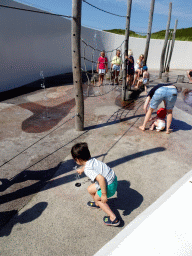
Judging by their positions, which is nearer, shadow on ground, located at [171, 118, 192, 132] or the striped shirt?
the striped shirt

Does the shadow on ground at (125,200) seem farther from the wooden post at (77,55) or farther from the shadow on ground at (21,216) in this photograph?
the wooden post at (77,55)

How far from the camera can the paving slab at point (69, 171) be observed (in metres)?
2.28

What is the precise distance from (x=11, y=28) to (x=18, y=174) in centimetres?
728

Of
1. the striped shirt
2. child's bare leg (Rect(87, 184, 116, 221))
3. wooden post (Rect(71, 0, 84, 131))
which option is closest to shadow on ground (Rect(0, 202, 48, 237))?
child's bare leg (Rect(87, 184, 116, 221))

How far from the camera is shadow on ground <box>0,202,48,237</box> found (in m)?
2.34

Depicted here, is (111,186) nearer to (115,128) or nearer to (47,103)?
(115,128)

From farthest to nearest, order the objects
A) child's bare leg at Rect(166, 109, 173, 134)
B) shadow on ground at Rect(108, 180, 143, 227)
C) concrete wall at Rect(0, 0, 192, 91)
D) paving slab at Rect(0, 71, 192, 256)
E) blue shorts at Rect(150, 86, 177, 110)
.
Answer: concrete wall at Rect(0, 0, 192, 91) < child's bare leg at Rect(166, 109, 173, 134) < blue shorts at Rect(150, 86, 177, 110) < shadow on ground at Rect(108, 180, 143, 227) < paving slab at Rect(0, 71, 192, 256)

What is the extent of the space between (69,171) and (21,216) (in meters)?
1.08

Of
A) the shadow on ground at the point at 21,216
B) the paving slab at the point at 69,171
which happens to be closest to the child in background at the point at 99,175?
the paving slab at the point at 69,171

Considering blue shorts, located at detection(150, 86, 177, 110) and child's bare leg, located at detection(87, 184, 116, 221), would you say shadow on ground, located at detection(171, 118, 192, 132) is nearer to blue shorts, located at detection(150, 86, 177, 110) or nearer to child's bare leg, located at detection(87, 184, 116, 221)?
blue shorts, located at detection(150, 86, 177, 110)

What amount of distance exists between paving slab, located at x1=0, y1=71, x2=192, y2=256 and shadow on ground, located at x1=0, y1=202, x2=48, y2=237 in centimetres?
1

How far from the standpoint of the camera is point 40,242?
2195 mm

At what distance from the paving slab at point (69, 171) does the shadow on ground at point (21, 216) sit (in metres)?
0.01

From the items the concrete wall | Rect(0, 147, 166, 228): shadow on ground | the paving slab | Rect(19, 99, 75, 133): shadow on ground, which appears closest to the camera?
the paving slab
